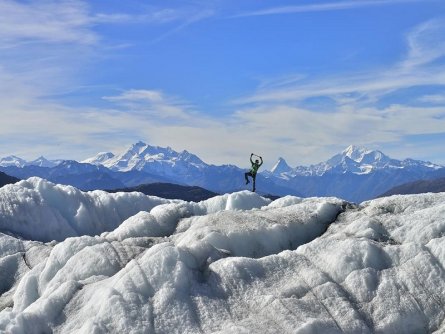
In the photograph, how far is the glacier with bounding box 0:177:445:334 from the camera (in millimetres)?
30641

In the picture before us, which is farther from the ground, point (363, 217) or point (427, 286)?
point (363, 217)

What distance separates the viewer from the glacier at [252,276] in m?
30.6

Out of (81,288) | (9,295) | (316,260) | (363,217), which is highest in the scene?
(363,217)

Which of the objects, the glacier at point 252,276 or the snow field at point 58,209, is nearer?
the glacier at point 252,276

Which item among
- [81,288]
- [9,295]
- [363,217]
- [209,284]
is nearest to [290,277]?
[209,284]

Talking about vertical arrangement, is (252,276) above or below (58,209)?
below

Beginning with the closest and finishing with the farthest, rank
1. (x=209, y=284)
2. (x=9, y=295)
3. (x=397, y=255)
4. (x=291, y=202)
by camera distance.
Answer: (x=209, y=284), (x=397, y=255), (x=9, y=295), (x=291, y=202)

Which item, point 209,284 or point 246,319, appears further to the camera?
point 209,284

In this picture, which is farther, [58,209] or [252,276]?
[58,209]

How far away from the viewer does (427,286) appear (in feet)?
109

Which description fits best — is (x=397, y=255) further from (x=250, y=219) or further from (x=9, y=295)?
(x=9, y=295)

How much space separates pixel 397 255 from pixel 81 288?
19845mm

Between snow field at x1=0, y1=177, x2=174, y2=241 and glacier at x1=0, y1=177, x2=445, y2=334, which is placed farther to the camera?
snow field at x1=0, y1=177, x2=174, y2=241

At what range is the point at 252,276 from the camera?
33.5 meters
